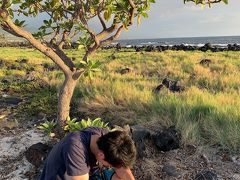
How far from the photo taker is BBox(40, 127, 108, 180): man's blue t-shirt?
11.6ft

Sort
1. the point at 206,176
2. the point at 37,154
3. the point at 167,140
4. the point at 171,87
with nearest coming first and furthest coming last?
the point at 206,176 < the point at 167,140 < the point at 37,154 < the point at 171,87

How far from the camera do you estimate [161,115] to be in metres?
7.24

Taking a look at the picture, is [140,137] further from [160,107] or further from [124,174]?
[124,174]

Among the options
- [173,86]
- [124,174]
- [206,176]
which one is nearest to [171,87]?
[173,86]

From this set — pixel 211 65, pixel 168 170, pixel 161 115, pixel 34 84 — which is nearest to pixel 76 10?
pixel 161 115

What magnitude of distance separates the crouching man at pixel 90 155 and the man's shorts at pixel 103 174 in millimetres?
82

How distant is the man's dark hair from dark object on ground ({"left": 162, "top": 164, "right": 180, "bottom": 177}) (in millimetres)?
2346

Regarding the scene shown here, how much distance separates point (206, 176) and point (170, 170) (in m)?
0.52

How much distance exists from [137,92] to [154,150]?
2.86 meters

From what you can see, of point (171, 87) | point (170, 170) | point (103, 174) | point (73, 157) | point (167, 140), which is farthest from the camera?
point (171, 87)

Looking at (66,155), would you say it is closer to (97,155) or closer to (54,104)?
(97,155)

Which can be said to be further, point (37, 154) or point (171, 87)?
point (171, 87)

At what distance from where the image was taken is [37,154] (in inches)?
247

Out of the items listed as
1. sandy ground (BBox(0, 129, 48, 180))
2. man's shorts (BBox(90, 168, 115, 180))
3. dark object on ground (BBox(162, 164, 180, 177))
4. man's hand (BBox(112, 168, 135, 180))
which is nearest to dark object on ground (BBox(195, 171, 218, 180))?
dark object on ground (BBox(162, 164, 180, 177))
